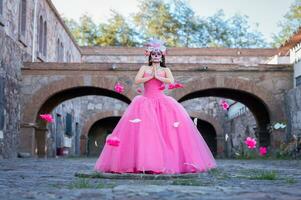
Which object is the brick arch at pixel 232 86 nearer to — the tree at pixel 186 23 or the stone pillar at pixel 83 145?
the stone pillar at pixel 83 145

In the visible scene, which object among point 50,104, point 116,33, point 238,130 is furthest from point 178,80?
point 116,33

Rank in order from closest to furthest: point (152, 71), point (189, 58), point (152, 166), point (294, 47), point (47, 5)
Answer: point (152, 166)
point (152, 71)
point (294, 47)
point (47, 5)
point (189, 58)

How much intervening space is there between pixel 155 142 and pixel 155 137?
0.22 ft

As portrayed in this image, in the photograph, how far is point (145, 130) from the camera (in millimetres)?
5492

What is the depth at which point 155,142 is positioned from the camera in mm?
5406

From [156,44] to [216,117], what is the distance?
19158 millimetres

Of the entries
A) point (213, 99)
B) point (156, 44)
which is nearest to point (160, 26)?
point (213, 99)

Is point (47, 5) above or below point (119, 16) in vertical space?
below

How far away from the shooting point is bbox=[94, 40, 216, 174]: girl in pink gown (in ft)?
17.6

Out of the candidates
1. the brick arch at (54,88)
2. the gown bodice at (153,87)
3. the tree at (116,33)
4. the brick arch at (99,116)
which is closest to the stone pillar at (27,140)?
the brick arch at (54,88)

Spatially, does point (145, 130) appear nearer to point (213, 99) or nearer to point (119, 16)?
point (213, 99)

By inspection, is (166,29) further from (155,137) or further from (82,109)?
(155,137)

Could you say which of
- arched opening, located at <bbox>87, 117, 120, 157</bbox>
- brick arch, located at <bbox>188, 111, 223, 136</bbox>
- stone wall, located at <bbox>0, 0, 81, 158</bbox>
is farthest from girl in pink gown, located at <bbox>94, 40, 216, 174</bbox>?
arched opening, located at <bbox>87, 117, 120, 157</bbox>

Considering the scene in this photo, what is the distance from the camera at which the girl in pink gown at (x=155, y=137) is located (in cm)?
535
